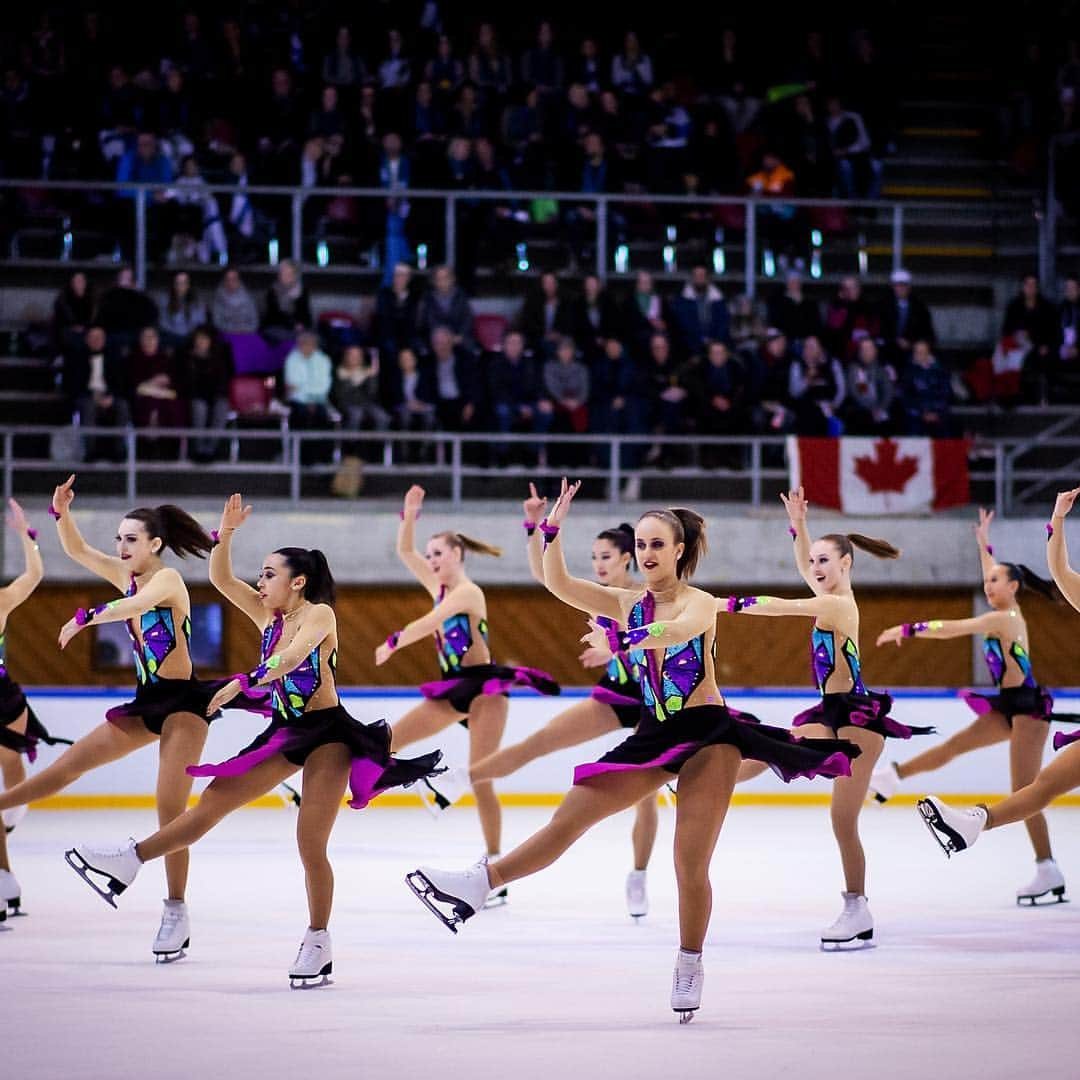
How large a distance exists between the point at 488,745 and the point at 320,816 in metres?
2.80

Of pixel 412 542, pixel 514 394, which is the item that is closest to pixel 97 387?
pixel 514 394

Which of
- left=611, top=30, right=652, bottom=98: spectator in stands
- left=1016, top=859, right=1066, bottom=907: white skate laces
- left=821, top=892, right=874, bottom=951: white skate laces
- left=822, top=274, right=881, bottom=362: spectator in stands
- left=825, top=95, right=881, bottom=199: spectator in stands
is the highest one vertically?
left=611, top=30, right=652, bottom=98: spectator in stands

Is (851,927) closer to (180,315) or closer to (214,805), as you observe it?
(214,805)

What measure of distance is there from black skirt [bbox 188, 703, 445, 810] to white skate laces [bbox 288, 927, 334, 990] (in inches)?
17.2

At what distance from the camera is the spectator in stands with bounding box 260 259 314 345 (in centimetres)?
1486

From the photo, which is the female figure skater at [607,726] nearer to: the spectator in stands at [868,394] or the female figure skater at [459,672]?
the female figure skater at [459,672]

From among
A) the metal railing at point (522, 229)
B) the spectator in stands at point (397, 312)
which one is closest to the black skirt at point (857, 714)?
the spectator in stands at point (397, 312)

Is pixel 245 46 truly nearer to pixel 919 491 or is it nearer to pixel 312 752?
pixel 919 491

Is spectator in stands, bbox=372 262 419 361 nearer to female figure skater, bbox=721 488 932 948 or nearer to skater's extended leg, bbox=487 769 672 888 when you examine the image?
female figure skater, bbox=721 488 932 948

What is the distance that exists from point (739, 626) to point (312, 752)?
30.8 feet

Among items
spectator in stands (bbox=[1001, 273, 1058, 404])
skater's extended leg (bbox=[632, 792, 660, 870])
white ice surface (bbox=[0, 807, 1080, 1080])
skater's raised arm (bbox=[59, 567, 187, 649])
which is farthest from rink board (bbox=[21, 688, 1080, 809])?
skater's raised arm (bbox=[59, 567, 187, 649])

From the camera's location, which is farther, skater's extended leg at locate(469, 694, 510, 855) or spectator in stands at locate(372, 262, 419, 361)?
spectator in stands at locate(372, 262, 419, 361)

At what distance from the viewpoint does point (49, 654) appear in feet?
46.6

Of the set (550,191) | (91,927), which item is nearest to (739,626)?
(550,191)
